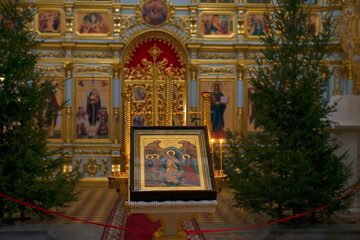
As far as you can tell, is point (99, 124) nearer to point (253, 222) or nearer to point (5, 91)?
point (5, 91)

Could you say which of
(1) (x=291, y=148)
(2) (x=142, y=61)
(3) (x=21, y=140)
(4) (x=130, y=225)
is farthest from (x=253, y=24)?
(3) (x=21, y=140)

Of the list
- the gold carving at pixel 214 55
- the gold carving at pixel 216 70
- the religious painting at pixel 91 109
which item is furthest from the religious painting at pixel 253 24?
the religious painting at pixel 91 109

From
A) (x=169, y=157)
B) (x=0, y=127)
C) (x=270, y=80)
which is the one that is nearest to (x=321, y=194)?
(x=270, y=80)

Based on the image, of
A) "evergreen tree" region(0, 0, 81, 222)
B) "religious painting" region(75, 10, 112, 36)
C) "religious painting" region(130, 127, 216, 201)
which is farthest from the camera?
"religious painting" region(75, 10, 112, 36)

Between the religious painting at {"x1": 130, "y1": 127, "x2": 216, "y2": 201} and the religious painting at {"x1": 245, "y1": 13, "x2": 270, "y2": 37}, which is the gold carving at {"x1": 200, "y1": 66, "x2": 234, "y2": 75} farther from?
the religious painting at {"x1": 130, "y1": 127, "x2": 216, "y2": 201}

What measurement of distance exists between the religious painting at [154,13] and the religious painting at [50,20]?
2294 mm

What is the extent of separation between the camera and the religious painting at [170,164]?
5016mm

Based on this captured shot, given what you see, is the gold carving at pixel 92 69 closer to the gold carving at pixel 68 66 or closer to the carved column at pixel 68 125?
the gold carving at pixel 68 66

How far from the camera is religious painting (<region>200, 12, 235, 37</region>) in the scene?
1387 cm

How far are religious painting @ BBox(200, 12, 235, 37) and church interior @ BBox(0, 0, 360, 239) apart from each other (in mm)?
28

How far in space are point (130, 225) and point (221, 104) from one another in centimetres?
640

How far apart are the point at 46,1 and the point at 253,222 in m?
9.00

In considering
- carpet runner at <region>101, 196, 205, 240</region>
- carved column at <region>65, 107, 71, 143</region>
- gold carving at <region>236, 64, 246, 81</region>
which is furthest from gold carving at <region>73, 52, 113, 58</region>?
carpet runner at <region>101, 196, 205, 240</region>

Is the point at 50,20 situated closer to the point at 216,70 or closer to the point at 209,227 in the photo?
the point at 216,70
